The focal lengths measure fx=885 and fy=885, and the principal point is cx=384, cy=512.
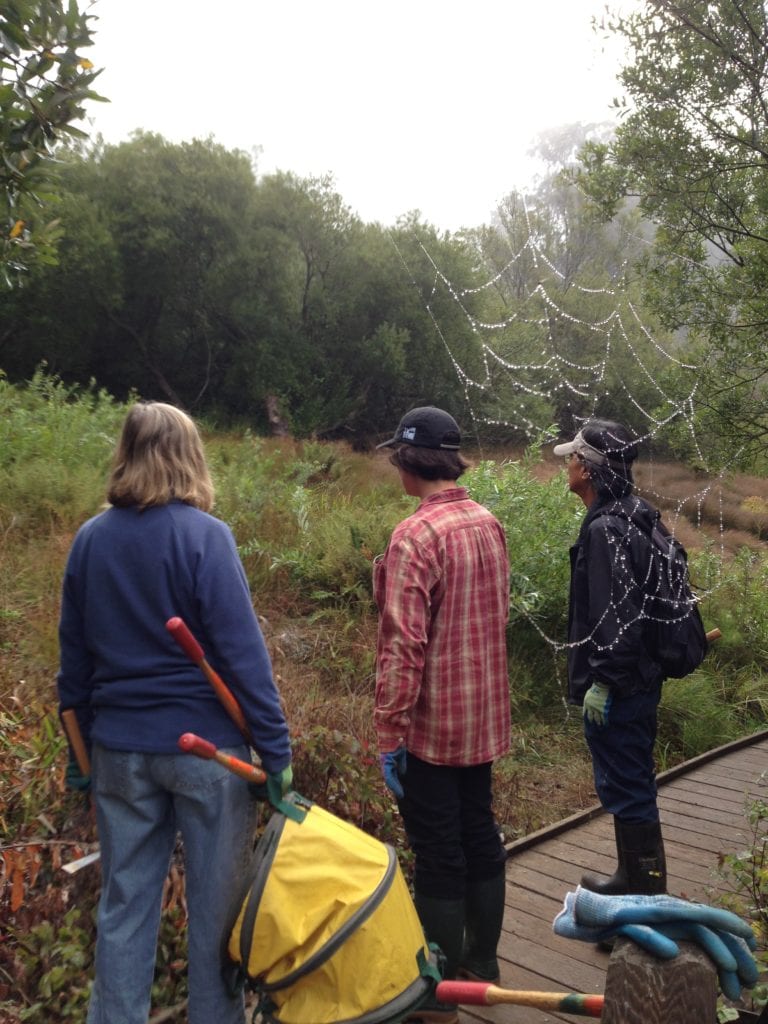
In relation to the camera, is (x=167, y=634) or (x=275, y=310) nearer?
(x=167, y=634)

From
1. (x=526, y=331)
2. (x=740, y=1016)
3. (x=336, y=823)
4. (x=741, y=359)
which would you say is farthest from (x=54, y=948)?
(x=526, y=331)

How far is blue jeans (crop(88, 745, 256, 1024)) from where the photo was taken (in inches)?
96.1

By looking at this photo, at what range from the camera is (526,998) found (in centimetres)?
166

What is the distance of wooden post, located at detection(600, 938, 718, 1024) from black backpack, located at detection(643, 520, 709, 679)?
76.9 inches

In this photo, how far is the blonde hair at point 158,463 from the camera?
2512mm

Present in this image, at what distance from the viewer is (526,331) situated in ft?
35.7

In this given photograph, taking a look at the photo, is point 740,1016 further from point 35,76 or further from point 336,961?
point 35,76

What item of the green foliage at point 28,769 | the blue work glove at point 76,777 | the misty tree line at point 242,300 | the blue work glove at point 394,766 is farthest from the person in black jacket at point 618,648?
the misty tree line at point 242,300

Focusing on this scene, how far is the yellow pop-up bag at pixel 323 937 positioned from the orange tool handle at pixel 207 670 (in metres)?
0.31

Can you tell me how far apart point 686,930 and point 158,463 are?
1.75 metres

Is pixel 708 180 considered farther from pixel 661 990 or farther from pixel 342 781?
pixel 661 990

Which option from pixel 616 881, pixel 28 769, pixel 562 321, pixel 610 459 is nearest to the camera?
pixel 610 459

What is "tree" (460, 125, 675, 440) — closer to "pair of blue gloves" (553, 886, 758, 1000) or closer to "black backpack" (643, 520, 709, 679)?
"black backpack" (643, 520, 709, 679)

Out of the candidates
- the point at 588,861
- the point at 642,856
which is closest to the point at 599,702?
the point at 642,856
